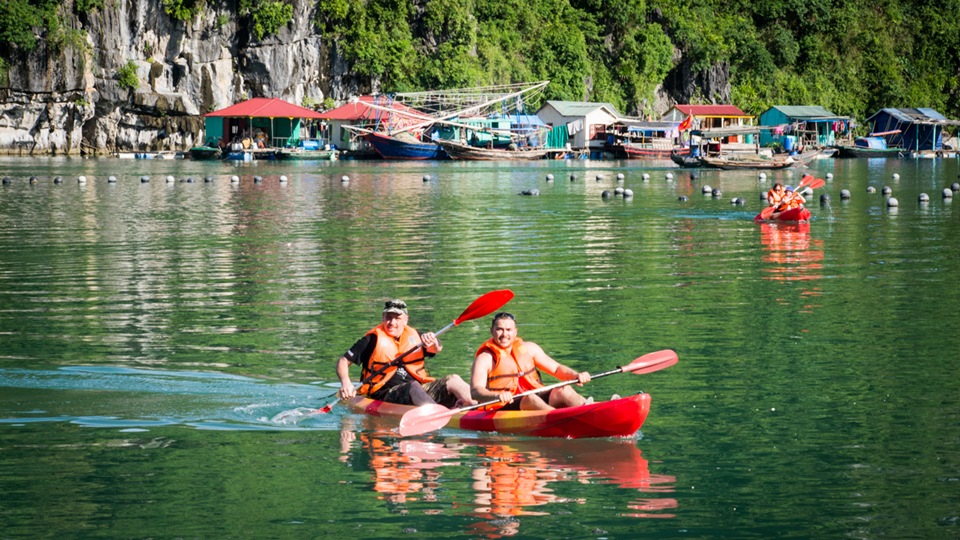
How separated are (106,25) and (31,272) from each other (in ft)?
248

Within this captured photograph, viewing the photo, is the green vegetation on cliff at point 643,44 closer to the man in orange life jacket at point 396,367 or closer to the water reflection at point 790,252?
the water reflection at point 790,252

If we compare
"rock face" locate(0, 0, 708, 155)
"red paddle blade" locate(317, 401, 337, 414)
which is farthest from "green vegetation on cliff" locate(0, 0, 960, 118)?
"red paddle blade" locate(317, 401, 337, 414)

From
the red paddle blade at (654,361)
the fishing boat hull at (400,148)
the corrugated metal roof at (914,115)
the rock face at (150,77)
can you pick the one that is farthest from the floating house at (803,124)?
the red paddle blade at (654,361)

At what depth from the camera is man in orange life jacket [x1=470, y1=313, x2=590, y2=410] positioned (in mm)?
13891

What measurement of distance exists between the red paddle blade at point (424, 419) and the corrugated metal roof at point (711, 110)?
109231 mm

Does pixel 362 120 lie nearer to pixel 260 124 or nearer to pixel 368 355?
pixel 260 124

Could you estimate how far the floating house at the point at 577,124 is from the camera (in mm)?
111062

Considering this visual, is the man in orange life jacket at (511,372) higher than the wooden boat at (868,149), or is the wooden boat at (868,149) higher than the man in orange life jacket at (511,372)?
the wooden boat at (868,149)

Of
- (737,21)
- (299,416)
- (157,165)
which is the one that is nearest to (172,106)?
(157,165)

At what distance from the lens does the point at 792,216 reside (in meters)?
39.6

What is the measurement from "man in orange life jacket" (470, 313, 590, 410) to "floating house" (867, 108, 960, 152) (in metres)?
114

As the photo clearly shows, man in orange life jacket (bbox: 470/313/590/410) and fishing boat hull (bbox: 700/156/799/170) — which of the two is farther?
fishing boat hull (bbox: 700/156/799/170)

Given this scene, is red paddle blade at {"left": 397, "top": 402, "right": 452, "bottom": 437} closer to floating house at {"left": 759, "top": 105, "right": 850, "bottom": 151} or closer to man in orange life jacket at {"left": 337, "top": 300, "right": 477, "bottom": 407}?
man in orange life jacket at {"left": 337, "top": 300, "right": 477, "bottom": 407}

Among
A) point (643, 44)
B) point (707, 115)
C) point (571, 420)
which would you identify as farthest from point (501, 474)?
Result: point (643, 44)
